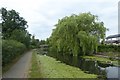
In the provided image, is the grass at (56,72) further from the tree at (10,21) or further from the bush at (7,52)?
the tree at (10,21)

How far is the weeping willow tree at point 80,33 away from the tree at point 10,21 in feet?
72.6

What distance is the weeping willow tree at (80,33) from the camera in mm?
41469

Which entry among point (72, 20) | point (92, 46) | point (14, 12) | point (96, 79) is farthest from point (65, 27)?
point (14, 12)

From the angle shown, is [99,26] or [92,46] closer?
[92,46]

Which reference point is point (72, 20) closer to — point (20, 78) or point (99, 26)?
point (99, 26)

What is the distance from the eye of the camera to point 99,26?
1823 inches

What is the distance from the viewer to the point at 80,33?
41.9 metres

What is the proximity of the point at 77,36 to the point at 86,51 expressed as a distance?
3656 mm

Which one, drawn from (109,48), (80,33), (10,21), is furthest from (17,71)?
(10,21)

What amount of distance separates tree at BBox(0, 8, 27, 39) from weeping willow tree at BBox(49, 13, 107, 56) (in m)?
22.1

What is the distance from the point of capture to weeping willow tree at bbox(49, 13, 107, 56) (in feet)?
136

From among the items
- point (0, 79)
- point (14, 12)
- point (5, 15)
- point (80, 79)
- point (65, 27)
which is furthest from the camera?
point (14, 12)

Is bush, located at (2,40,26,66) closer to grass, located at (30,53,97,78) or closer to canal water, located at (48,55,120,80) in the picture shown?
grass, located at (30,53,97,78)

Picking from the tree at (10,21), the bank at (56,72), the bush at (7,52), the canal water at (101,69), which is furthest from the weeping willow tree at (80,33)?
the tree at (10,21)
